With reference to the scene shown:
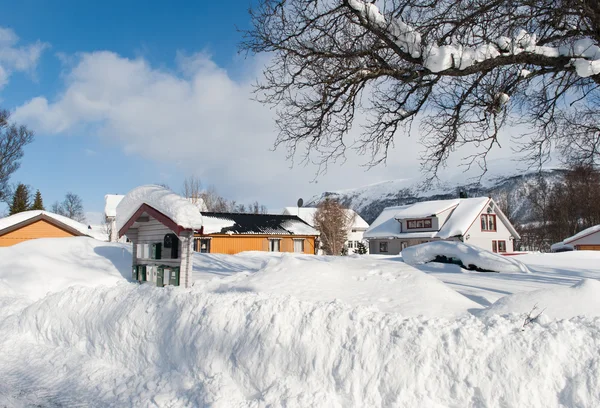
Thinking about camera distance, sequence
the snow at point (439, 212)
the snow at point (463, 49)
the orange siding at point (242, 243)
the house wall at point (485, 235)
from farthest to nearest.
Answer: the house wall at point (485, 235), the snow at point (439, 212), the orange siding at point (242, 243), the snow at point (463, 49)

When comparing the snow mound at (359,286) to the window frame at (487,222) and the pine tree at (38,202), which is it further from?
the pine tree at (38,202)

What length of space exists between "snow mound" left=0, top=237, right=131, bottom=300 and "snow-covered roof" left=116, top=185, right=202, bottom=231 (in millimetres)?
2119

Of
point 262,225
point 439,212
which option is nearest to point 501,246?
point 439,212

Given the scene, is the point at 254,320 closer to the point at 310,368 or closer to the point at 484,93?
the point at 310,368

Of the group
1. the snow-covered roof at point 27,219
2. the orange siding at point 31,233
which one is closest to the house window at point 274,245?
the snow-covered roof at point 27,219

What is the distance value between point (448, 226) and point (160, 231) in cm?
3385

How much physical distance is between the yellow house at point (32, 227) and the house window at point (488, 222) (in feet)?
117

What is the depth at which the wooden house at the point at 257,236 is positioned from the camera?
113 ft

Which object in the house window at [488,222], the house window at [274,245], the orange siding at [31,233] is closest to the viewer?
the orange siding at [31,233]

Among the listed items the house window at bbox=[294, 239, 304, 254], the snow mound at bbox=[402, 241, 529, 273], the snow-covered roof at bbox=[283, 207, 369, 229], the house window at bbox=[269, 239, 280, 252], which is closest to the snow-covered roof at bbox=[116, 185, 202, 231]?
the snow mound at bbox=[402, 241, 529, 273]

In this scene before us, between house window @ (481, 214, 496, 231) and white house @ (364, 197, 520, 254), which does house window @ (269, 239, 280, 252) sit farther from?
house window @ (481, 214, 496, 231)

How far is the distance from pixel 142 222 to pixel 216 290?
630 cm

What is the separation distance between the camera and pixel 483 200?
41.5 m

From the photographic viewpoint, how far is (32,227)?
23.3 meters
